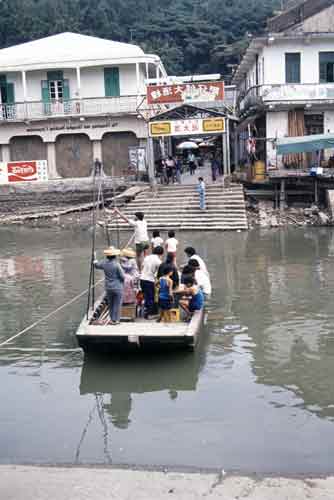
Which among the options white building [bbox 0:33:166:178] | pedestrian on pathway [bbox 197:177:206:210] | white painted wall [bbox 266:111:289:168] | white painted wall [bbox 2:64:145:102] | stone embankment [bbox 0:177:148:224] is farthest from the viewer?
white painted wall [bbox 2:64:145:102]

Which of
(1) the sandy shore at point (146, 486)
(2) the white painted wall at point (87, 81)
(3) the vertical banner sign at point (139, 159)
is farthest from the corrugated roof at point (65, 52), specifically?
(1) the sandy shore at point (146, 486)

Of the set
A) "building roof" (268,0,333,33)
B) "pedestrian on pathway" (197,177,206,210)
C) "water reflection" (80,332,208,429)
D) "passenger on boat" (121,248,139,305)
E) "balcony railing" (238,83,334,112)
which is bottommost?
"water reflection" (80,332,208,429)

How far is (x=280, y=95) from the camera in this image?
27719 millimetres

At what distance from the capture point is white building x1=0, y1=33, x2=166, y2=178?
32250mm

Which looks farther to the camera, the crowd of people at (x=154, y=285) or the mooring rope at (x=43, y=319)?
the mooring rope at (x=43, y=319)

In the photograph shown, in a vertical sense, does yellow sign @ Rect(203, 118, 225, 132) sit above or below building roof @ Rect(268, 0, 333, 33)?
below

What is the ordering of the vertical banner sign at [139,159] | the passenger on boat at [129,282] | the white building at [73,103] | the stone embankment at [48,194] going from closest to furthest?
the passenger on boat at [129,282] < the stone embankment at [48,194] < the vertical banner sign at [139,159] < the white building at [73,103]

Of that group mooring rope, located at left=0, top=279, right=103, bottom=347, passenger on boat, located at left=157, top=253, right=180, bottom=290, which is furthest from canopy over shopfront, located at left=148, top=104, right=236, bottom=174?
passenger on boat, located at left=157, top=253, right=180, bottom=290

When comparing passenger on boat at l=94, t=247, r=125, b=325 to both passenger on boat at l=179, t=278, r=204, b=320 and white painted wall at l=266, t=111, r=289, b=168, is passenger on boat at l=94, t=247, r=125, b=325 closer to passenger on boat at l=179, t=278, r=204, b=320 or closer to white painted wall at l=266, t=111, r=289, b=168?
passenger on boat at l=179, t=278, r=204, b=320

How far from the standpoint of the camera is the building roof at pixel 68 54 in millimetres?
32219

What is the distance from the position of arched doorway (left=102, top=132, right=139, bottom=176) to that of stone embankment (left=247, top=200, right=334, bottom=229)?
9.31m

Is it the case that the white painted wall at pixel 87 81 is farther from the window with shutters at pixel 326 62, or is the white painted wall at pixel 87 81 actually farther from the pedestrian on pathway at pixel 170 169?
the window with shutters at pixel 326 62

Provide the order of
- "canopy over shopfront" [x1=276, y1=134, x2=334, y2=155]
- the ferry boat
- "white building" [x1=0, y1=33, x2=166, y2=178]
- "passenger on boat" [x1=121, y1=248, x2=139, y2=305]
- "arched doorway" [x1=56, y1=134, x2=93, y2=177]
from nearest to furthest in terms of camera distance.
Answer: the ferry boat → "passenger on boat" [x1=121, y1=248, x2=139, y2=305] → "canopy over shopfront" [x1=276, y1=134, x2=334, y2=155] → "white building" [x1=0, y1=33, x2=166, y2=178] → "arched doorway" [x1=56, y1=134, x2=93, y2=177]

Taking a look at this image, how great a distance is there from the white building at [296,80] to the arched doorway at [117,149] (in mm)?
7383
